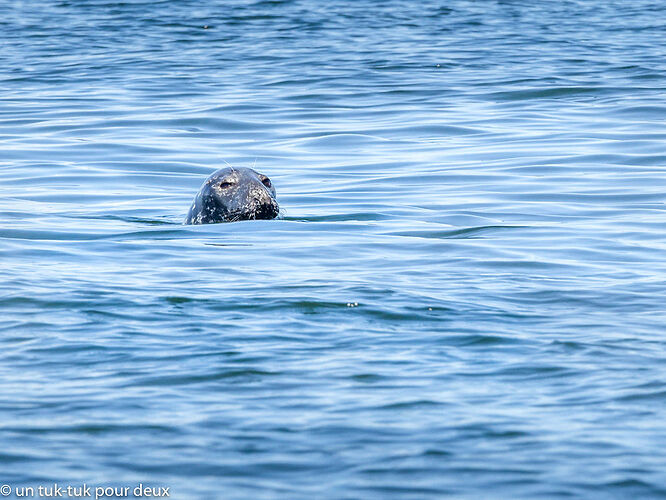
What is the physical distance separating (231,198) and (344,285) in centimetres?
330

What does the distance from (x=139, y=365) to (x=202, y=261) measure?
3.00 metres

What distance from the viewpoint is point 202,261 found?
9.75 m

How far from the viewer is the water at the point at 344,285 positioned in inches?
219

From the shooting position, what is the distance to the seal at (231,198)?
11.7 m

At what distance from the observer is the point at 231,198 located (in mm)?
11742

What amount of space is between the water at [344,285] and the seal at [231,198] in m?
0.20

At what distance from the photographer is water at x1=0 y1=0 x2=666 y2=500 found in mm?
5559

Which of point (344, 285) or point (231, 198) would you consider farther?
point (231, 198)

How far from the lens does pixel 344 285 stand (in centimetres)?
873

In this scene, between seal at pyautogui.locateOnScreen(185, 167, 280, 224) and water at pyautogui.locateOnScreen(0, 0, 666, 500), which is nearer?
water at pyautogui.locateOnScreen(0, 0, 666, 500)

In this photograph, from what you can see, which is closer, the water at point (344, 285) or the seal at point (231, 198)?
the water at point (344, 285)

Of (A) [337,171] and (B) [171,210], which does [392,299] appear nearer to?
(B) [171,210]

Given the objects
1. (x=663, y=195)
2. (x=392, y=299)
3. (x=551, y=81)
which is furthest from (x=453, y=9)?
(x=392, y=299)

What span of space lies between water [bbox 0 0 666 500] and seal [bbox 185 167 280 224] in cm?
20
